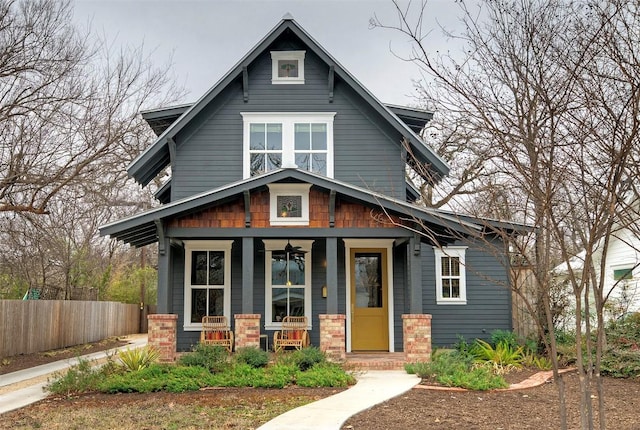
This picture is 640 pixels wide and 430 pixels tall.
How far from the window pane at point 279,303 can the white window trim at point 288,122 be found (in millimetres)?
2956

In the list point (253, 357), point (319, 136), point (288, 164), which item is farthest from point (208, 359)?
point (319, 136)

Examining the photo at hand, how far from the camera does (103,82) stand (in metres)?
17.3

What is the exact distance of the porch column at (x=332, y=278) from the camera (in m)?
12.4

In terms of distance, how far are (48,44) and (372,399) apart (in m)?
11.0

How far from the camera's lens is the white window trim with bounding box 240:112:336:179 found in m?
14.6

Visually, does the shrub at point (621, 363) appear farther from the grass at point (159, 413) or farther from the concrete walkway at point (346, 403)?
the grass at point (159, 413)

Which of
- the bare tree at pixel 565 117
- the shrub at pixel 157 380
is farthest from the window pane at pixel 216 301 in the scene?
the bare tree at pixel 565 117

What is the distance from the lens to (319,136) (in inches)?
583

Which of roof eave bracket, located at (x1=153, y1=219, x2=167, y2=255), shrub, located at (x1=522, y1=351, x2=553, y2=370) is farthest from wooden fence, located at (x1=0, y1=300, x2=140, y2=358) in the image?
shrub, located at (x1=522, y1=351, x2=553, y2=370)

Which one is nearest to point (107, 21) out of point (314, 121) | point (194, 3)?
point (194, 3)

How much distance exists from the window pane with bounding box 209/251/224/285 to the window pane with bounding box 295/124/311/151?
307 centimetres

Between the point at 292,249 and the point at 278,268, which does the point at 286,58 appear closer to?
the point at 292,249

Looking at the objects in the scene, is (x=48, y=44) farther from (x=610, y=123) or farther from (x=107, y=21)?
(x=610, y=123)

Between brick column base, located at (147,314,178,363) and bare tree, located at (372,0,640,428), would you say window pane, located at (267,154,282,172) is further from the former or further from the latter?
bare tree, located at (372,0,640,428)
